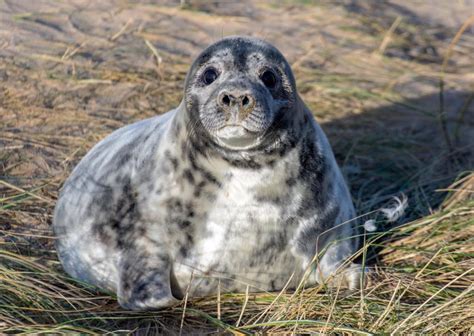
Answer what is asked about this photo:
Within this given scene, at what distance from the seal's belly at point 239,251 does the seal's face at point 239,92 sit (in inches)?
11.4

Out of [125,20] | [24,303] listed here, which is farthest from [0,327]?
[125,20]

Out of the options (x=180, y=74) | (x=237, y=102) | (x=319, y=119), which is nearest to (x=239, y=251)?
(x=237, y=102)

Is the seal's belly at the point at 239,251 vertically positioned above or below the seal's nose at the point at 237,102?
below

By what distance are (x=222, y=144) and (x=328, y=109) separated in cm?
Result: 314

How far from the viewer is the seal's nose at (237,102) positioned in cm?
376

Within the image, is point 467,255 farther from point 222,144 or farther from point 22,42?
point 22,42

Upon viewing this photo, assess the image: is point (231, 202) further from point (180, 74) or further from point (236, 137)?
point (180, 74)

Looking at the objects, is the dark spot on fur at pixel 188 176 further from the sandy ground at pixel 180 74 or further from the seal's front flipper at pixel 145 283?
the sandy ground at pixel 180 74

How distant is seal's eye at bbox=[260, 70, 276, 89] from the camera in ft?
13.2

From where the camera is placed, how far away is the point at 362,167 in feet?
19.6

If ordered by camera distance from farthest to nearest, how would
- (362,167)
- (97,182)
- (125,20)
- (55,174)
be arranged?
(125,20) → (362,167) → (55,174) → (97,182)

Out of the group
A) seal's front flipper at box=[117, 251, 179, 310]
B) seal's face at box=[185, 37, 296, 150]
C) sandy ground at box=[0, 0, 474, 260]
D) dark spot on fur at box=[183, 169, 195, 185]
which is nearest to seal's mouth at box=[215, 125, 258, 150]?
seal's face at box=[185, 37, 296, 150]

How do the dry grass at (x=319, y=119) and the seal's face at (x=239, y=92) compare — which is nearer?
the seal's face at (x=239, y=92)

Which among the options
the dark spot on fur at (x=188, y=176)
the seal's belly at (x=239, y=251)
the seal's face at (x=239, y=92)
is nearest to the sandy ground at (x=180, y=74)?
the seal's face at (x=239, y=92)
